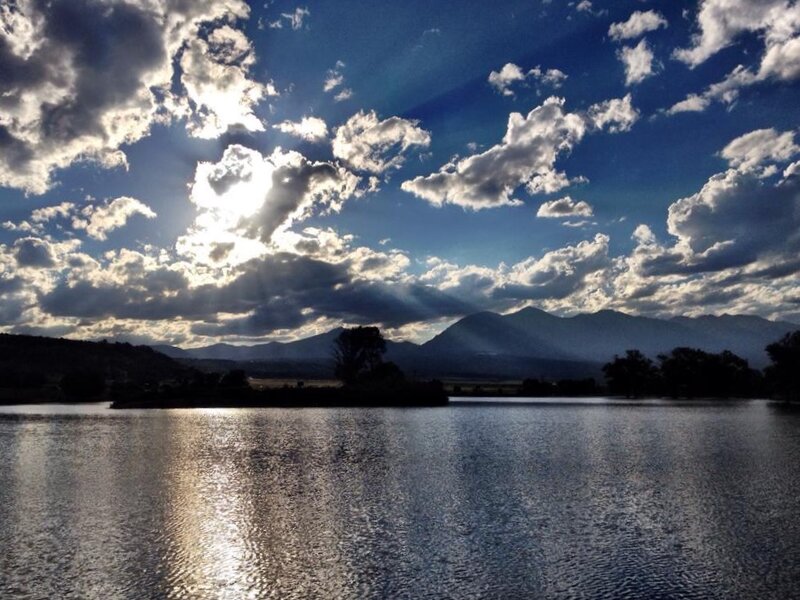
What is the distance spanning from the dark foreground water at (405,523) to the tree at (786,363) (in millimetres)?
120708

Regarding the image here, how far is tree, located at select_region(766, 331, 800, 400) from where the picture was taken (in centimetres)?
16912

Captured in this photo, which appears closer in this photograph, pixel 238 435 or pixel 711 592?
pixel 711 592

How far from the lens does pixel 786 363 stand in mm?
170875

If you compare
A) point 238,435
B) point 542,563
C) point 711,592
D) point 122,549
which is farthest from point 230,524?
point 238,435

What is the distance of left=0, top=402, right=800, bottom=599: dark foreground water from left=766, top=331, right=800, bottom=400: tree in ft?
396

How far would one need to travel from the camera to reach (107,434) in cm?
9200

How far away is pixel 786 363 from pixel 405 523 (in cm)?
17374

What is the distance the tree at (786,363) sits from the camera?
169 meters

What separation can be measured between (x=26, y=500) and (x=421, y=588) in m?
31.3

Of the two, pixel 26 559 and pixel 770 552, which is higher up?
pixel 26 559

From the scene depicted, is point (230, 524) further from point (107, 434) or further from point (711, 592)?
point (107, 434)

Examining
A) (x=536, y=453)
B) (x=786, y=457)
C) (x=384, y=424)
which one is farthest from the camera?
(x=384, y=424)

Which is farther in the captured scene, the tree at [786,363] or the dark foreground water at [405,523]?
the tree at [786,363]

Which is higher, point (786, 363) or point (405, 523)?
point (786, 363)
